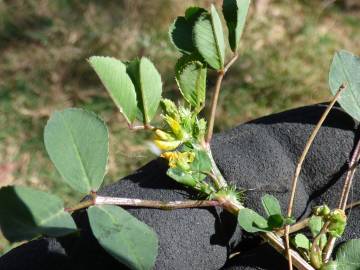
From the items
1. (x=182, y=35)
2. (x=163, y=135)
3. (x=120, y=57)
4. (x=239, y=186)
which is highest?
(x=182, y=35)

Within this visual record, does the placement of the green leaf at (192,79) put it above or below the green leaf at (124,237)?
above

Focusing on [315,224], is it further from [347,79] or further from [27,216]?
[27,216]

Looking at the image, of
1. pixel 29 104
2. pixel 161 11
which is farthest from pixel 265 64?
pixel 29 104

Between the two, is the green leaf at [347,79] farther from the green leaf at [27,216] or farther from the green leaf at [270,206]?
the green leaf at [27,216]

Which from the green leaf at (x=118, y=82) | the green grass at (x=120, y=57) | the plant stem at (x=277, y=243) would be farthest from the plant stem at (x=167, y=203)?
the green grass at (x=120, y=57)

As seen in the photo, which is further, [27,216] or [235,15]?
[235,15]

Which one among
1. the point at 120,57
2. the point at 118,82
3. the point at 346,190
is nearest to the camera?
the point at 118,82

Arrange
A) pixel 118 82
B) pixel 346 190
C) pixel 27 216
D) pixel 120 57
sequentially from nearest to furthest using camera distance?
pixel 27 216 → pixel 118 82 → pixel 346 190 → pixel 120 57

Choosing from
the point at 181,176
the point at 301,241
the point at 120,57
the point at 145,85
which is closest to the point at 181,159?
the point at 181,176
